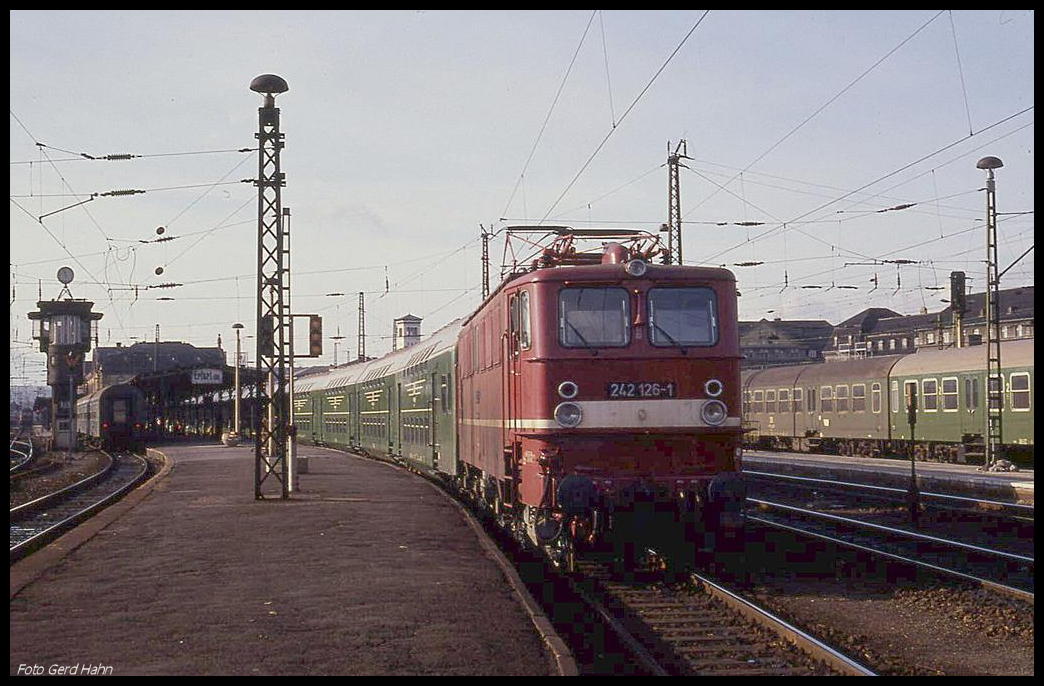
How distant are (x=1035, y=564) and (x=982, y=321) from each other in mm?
67922

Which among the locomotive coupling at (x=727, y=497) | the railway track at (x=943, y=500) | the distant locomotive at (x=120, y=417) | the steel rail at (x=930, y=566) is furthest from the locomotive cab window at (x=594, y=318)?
the distant locomotive at (x=120, y=417)

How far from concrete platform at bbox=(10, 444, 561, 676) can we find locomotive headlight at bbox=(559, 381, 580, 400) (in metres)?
2.03

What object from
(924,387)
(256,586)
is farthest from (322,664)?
(924,387)

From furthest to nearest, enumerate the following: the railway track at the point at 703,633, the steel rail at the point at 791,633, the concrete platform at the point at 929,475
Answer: the concrete platform at the point at 929,475
the railway track at the point at 703,633
the steel rail at the point at 791,633

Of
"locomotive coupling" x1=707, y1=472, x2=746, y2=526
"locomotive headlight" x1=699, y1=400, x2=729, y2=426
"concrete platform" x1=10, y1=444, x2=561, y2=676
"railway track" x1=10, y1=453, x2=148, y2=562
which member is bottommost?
"railway track" x1=10, y1=453, x2=148, y2=562

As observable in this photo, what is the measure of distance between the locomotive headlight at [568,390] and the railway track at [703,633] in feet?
6.72

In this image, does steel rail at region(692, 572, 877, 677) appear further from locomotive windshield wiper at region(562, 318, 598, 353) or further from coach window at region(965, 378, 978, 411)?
coach window at region(965, 378, 978, 411)

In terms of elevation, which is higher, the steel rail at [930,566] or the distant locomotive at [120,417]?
the distant locomotive at [120,417]

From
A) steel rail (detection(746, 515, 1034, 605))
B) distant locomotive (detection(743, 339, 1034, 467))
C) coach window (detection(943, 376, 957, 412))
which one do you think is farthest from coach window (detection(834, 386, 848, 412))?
steel rail (detection(746, 515, 1034, 605))

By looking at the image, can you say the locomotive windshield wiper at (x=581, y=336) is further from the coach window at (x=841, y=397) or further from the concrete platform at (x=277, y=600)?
the coach window at (x=841, y=397)

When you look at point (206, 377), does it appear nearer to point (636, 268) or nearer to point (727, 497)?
point (636, 268)

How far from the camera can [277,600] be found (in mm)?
10656

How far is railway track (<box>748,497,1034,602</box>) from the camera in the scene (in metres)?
12.8

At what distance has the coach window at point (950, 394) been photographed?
32.2m
